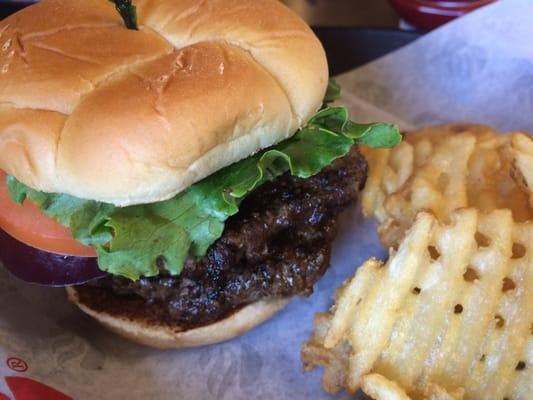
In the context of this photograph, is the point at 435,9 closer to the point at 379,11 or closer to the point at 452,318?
the point at 379,11

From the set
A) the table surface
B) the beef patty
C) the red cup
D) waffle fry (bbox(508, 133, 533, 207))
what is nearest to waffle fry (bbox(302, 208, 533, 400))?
waffle fry (bbox(508, 133, 533, 207))

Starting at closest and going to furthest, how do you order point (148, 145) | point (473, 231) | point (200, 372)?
point (148, 145), point (473, 231), point (200, 372)

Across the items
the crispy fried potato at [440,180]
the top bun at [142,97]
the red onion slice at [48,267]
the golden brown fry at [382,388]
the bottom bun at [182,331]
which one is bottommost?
the bottom bun at [182,331]

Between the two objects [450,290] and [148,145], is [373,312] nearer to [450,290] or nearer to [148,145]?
[450,290]

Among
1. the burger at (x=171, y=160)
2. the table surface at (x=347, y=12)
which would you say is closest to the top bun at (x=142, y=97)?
the burger at (x=171, y=160)

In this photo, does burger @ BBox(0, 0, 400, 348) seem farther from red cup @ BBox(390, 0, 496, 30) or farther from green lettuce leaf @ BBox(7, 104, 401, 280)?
red cup @ BBox(390, 0, 496, 30)

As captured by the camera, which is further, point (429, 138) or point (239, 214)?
point (429, 138)

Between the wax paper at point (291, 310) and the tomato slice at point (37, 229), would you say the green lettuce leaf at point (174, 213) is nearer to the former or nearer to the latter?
the tomato slice at point (37, 229)

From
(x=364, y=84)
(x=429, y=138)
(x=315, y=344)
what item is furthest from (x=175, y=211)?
(x=364, y=84)
